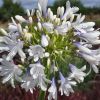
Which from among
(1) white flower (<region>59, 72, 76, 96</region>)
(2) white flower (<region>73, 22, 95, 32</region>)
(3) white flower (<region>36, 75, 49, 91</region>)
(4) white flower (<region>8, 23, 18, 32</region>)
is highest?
(4) white flower (<region>8, 23, 18, 32</region>)

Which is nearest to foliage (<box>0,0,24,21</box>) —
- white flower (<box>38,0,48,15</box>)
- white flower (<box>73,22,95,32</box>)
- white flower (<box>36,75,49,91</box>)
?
white flower (<box>38,0,48,15</box>)

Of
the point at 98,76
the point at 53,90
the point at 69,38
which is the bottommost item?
the point at 98,76

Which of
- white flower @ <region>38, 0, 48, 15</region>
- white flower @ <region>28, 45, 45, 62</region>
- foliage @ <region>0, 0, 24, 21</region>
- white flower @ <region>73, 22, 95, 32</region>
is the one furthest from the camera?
foliage @ <region>0, 0, 24, 21</region>

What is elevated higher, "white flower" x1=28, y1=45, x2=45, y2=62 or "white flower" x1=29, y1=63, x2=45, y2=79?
"white flower" x1=28, y1=45, x2=45, y2=62

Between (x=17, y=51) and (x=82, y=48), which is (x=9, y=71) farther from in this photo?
(x=82, y=48)

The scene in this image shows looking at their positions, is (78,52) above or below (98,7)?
above

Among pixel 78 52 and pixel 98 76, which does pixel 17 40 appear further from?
pixel 98 76

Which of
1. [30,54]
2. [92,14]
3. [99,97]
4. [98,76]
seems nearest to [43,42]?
[30,54]

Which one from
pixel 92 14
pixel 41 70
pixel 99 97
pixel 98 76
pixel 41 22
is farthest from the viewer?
pixel 92 14

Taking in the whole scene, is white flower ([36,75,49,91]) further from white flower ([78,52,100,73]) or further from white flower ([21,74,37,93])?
white flower ([78,52,100,73])

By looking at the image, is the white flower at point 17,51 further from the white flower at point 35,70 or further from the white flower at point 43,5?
the white flower at point 43,5
